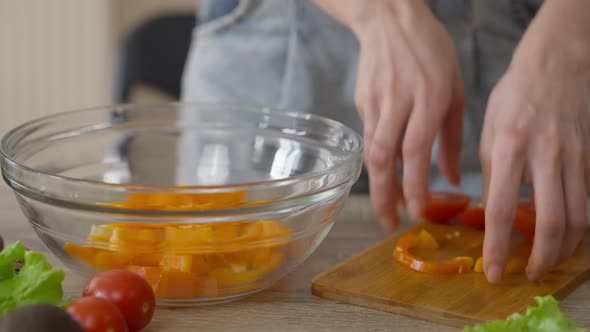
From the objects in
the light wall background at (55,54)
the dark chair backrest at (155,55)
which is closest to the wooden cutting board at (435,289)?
the dark chair backrest at (155,55)

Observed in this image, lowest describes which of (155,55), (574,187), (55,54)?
(55,54)

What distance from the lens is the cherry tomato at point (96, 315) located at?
2.83 ft

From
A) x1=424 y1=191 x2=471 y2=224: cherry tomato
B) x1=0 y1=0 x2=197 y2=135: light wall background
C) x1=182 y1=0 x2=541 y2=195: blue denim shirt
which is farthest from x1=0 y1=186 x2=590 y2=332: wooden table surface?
x1=0 y1=0 x2=197 y2=135: light wall background

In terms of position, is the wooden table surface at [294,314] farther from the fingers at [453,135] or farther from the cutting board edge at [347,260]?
the fingers at [453,135]

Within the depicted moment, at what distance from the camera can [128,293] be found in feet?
3.05

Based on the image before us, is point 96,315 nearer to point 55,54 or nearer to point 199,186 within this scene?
point 199,186

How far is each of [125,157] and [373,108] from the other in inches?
17.5

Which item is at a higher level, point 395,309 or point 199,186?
point 199,186

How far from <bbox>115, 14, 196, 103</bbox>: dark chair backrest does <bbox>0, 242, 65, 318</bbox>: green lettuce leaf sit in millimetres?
1860

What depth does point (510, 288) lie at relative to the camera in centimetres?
113

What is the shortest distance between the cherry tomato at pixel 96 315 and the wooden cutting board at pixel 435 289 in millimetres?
312

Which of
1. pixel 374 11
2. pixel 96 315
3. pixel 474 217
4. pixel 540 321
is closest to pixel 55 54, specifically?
pixel 374 11

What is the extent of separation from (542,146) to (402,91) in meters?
0.25

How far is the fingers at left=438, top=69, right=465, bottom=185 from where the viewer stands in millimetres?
1372
